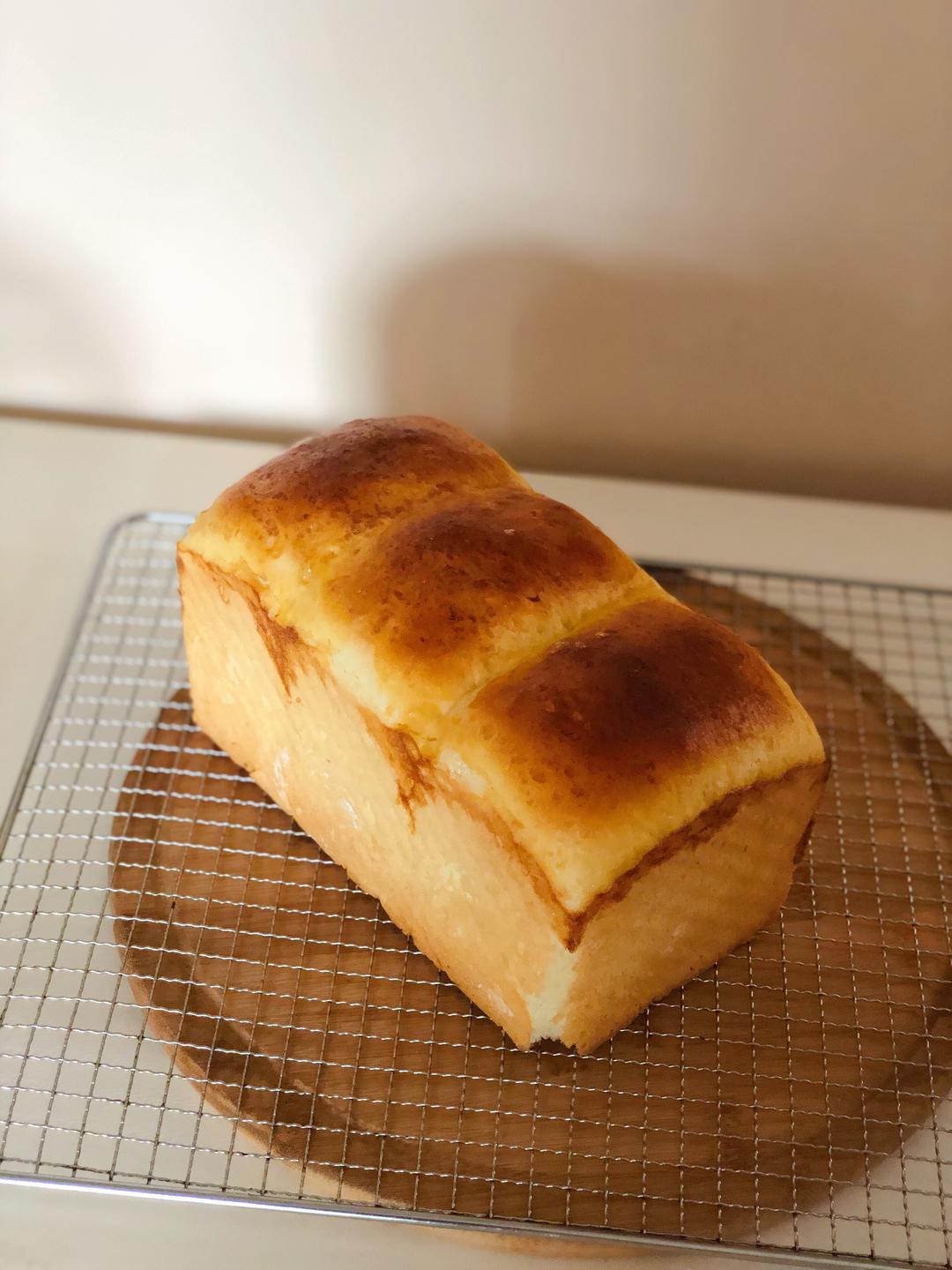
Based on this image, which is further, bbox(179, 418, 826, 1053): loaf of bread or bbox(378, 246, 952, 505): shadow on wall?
bbox(378, 246, 952, 505): shadow on wall

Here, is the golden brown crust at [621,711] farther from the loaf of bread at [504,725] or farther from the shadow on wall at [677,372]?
the shadow on wall at [677,372]

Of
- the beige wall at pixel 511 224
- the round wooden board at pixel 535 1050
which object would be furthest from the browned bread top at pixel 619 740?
A: the beige wall at pixel 511 224

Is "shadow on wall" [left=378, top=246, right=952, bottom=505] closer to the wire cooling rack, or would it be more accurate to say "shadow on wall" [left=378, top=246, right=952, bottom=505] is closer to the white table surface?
the white table surface

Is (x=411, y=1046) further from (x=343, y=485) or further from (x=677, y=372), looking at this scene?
(x=677, y=372)

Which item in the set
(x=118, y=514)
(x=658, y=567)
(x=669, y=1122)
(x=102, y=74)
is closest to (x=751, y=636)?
(x=658, y=567)

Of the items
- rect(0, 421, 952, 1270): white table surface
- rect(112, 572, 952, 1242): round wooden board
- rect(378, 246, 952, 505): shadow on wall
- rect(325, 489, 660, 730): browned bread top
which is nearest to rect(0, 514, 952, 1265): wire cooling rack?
rect(112, 572, 952, 1242): round wooden board
